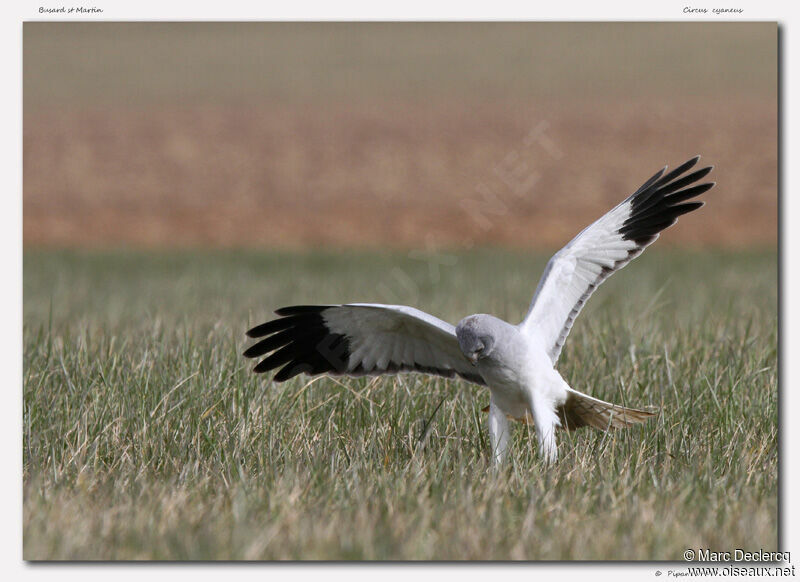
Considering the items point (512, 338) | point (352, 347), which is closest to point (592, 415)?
point (512, 338)

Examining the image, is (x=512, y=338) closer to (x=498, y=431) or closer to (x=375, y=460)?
(x=498, y=431)

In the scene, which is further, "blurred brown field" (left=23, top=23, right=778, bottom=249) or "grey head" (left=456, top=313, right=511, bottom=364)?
"blurred brown field" (left=23, top=23, right=778, bottom=249)

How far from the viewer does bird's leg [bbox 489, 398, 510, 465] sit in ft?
14.4

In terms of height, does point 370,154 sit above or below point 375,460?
above

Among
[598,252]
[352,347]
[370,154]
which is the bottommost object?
[352,347]

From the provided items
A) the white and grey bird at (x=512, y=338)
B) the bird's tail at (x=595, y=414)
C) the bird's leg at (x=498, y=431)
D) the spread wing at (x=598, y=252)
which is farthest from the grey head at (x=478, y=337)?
the bird's tail at (x=595, y=414)

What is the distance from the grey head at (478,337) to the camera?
413 cm

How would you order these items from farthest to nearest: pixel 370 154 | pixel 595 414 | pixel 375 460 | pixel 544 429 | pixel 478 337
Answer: pixel 370 154, pixel 595 414, pixel 375 460, pixel 544 429, pixel 478 337

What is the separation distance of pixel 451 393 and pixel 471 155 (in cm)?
2190

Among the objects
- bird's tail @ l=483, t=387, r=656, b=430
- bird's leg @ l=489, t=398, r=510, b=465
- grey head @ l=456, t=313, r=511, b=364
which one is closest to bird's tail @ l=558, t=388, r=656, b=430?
bird's tail @ l=483, t=387, r=656, b=430

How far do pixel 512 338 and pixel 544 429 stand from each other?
411 mm

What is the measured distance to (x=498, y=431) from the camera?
14.7 feet

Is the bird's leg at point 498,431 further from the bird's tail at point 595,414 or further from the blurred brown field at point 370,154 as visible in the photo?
the blurred brown field at point 370,154

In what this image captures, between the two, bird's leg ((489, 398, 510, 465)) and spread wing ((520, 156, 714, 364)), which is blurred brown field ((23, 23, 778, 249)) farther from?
bird's leg ((489, 398, 510, 465))
